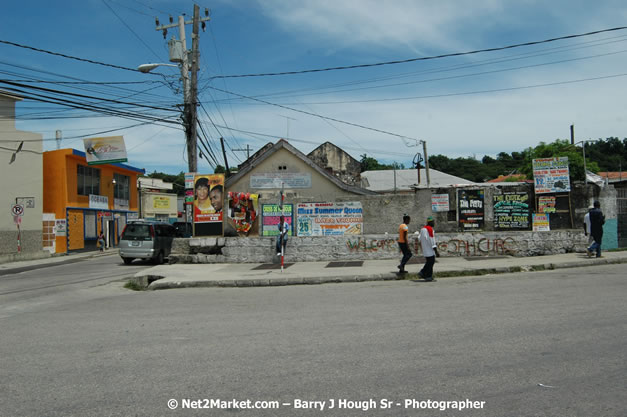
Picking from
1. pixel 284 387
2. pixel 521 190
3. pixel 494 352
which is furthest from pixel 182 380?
pixel 521 190

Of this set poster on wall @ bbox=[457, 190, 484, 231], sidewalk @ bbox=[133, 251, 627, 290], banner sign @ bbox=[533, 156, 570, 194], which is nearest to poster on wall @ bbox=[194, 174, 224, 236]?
sidewalk @ bbox=[133, 251, 627, 290]

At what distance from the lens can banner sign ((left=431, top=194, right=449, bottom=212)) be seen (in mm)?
15738

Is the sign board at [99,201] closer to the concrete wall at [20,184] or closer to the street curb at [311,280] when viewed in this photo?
the concrete wall at [20,184]

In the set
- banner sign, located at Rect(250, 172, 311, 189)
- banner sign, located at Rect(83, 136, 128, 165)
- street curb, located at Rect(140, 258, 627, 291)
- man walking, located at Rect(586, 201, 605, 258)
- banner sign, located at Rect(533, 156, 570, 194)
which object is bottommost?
street curb, located at Rect(140, 258, 627, 291)

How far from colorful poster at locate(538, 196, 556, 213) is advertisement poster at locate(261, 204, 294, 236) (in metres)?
8.31

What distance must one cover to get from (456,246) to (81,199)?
25.7m

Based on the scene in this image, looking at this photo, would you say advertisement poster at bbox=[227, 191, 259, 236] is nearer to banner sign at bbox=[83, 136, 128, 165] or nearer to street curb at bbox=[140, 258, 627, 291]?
street curb at bbox=[140, 258, 627, 291]

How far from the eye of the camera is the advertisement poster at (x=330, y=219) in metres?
16.1

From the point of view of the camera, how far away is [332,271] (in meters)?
13.4

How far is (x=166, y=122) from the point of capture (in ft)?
64.7

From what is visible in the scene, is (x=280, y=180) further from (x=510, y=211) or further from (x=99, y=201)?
(x=99, y=201)

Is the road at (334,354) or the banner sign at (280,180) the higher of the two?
the banner sign at (280,180)

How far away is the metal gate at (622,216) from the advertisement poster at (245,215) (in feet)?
41.0

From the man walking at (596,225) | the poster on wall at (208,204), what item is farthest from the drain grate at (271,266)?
the man walking at (596,225)
